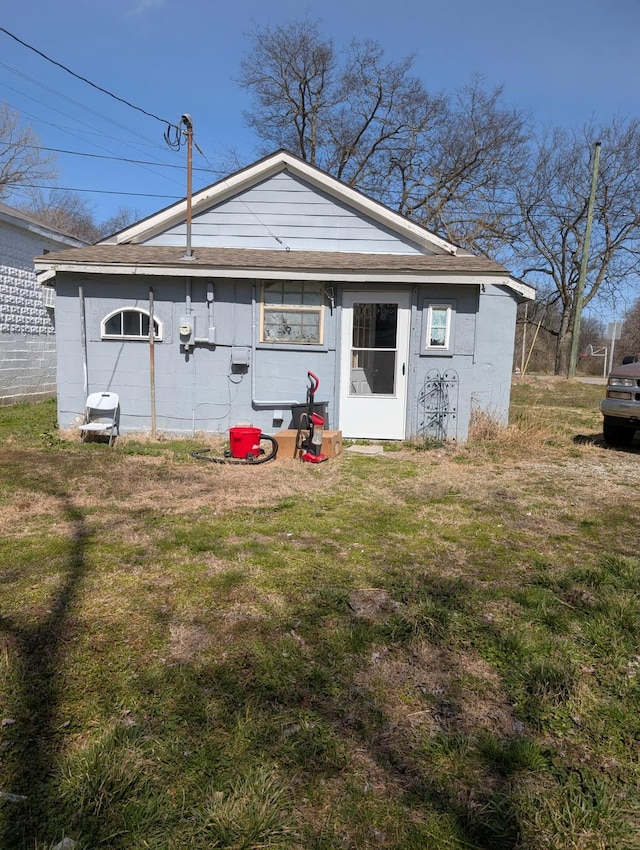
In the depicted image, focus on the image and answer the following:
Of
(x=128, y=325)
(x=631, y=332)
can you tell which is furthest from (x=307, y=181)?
(x=631, y=332)

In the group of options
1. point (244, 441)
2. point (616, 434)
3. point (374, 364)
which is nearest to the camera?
point (244, 441)

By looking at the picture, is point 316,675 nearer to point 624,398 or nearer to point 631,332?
point 624,398

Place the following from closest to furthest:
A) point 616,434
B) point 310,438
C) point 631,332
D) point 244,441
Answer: point 244,441, point 310,438, point 616,434, point 631,332

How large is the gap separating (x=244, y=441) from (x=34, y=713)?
4.87 m

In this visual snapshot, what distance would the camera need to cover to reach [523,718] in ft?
7.82

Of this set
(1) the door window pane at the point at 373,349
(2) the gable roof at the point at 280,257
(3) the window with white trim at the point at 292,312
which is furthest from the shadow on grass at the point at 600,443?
(3) the window with white trim at the point at 292,312

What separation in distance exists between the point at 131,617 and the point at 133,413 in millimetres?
6104

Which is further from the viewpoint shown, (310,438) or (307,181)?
(307,181)

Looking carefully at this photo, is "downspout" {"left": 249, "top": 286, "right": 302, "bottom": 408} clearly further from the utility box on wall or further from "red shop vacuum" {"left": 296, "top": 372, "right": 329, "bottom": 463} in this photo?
"red shop vacuum" {"left": 296, "top": 372, "right": 329, "bottom": 463}

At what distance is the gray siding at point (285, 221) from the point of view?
30.9 feet

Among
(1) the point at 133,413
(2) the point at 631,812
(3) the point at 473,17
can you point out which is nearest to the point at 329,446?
(1) the point at 133,413

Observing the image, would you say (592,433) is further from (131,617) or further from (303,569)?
(131,617)

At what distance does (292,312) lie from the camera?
27.9 ft

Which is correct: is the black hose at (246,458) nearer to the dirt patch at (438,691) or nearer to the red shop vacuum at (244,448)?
the red shop vacuum at (244,448)
